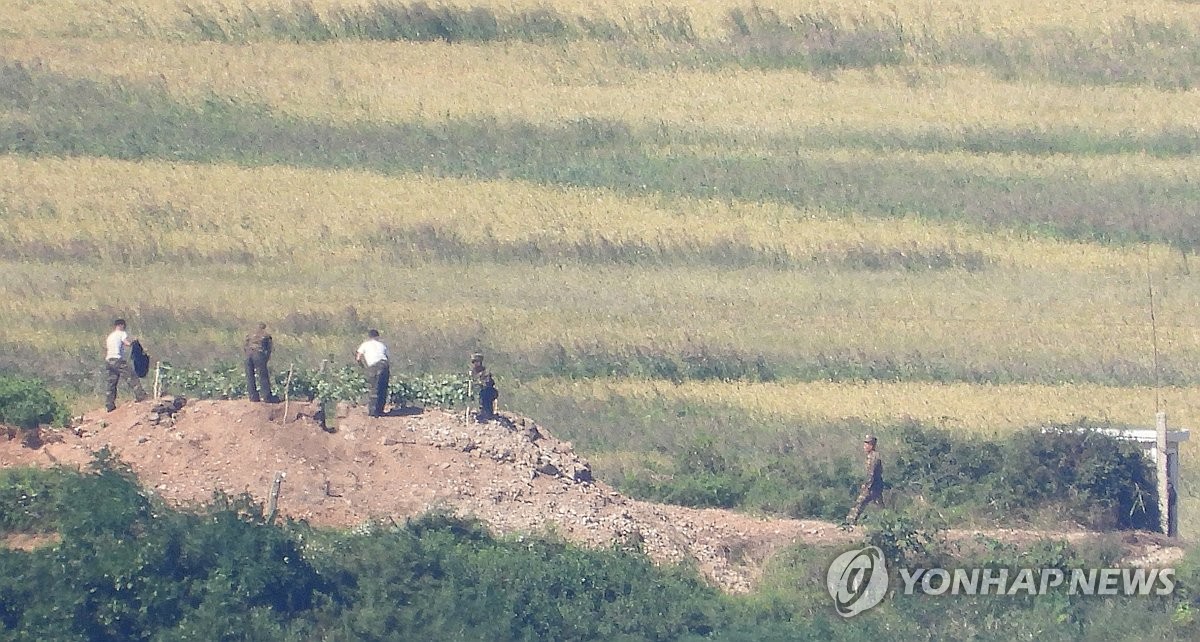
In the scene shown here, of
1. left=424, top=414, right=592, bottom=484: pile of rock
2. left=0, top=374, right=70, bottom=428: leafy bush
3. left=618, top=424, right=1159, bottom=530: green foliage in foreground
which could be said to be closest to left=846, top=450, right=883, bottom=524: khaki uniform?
left=618, top=424, right=1159, bottom=530: green foliage in foreground

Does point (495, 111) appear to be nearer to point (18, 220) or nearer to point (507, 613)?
point (18, 220)

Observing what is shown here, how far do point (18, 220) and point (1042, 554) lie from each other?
1946 centimetres

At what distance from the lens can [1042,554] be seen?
20344mm

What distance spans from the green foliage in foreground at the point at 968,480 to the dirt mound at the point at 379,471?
1.11m

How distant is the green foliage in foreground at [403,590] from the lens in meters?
17.6

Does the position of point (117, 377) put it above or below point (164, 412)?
above

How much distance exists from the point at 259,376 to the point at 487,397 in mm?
2673

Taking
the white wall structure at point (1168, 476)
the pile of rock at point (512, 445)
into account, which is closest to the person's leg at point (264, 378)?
the pile of rock at point (512, 445)

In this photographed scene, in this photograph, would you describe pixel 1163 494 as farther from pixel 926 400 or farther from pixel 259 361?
pixel 259 361

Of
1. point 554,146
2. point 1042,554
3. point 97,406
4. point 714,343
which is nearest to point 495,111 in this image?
point 554,146

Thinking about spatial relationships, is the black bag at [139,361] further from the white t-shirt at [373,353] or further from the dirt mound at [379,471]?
the white t-shirt at [373,353]

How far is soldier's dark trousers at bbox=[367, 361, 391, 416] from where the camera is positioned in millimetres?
20922

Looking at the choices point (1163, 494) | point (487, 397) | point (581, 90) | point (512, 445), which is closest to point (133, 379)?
point (487, 397)

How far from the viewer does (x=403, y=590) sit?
60.7 feet
